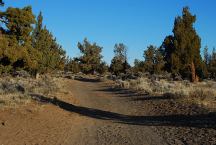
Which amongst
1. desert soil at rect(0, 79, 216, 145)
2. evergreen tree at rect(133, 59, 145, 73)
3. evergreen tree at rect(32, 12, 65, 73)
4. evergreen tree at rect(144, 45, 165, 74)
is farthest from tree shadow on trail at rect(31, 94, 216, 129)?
evergreen tree at rect(133, 59, 145, 73)

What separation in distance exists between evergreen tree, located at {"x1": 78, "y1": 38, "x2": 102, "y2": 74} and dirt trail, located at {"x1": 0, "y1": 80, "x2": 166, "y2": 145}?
7879 cm

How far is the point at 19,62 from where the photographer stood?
19.8 meters

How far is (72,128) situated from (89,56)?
3345 inches

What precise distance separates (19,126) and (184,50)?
99.8 feet

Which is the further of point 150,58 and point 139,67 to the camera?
point 139,67

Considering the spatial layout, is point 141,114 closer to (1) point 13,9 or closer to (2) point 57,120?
(2) point 57,120

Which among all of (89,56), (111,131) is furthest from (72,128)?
(89,56)

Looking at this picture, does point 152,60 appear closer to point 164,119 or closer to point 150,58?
point 150,58

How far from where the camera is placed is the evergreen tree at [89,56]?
10038 cm

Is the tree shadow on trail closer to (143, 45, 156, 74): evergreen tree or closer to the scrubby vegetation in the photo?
the scrubby vegetation

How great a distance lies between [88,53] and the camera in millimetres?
101438

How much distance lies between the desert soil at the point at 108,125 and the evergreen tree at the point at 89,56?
7807 centimetres

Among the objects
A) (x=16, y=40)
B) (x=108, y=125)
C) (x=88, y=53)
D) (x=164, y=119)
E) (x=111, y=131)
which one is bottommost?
(x=111, y=131)

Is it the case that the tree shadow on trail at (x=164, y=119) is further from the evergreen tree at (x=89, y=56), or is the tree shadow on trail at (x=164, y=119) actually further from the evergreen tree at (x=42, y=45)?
the evergreen tree at (x=89, y=56)
